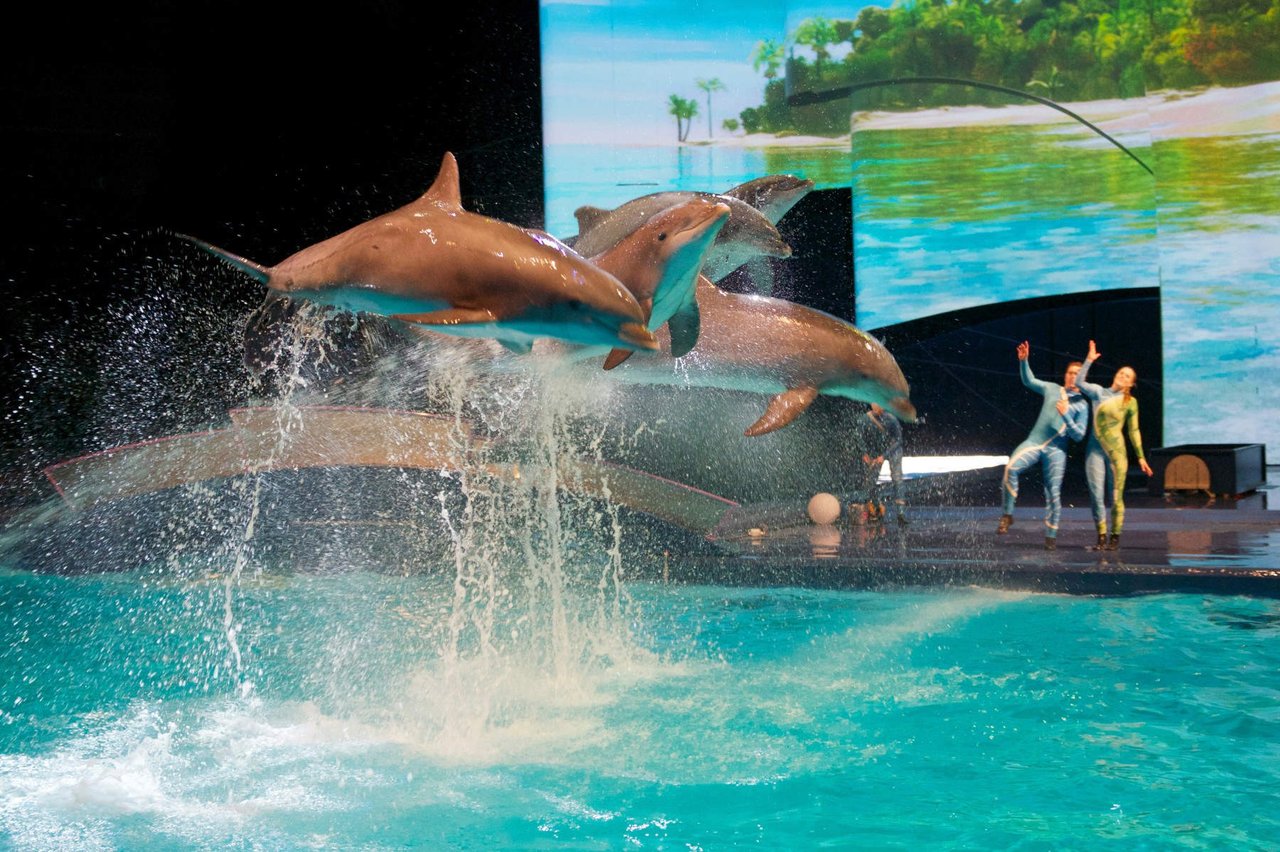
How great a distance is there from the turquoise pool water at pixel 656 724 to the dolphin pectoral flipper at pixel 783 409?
136cm

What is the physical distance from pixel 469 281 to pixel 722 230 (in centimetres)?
167

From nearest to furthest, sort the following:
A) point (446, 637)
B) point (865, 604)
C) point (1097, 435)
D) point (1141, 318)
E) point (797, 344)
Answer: point (797, 344) < point (446, 637) < point (865, 604) < point (1097, 435) < point (1141, 318)

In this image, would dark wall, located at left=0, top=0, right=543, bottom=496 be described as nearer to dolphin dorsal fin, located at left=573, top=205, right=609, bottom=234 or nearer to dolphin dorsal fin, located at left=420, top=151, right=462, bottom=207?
dolphin dorsal fin, located at left=573, top=205, right=609, bottom=234

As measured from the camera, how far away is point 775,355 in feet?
18.7

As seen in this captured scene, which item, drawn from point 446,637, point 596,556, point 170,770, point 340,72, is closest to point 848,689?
point 446,637

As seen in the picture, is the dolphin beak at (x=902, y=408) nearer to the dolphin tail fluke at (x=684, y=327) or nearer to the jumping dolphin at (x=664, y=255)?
the dolphin tail fluke at (x=684, y=327)

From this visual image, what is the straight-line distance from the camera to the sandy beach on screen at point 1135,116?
13.9m

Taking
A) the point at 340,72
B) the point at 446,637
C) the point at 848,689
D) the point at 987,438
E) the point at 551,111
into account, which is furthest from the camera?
the point at 987,438

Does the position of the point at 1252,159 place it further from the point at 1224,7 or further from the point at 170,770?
the point at 170,770

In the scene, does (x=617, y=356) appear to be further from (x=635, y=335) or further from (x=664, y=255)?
(x=635, y=335)

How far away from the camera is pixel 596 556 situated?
30.4 ft

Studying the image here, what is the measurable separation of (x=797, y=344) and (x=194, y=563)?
638cm

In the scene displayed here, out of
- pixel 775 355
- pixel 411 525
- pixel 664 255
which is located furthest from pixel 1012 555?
Result: pixel 664 255

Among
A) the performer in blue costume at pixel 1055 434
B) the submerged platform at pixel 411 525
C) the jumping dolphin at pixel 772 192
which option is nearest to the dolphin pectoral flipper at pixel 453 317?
the jumping dolphin at pixel 772 192
